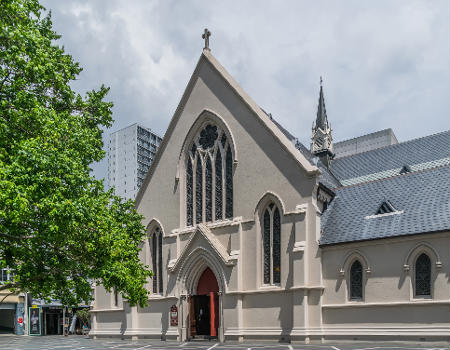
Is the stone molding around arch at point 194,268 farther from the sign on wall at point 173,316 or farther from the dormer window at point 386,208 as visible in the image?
the dormer window at point 386,208

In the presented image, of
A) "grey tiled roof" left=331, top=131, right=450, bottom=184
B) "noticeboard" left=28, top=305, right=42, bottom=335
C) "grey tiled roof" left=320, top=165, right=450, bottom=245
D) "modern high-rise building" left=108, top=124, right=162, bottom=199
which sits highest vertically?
"modern high-rise building" left=108, top=124, right=162, bottom=199

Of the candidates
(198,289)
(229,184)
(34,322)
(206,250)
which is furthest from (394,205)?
(34,322)

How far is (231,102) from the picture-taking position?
30.1m

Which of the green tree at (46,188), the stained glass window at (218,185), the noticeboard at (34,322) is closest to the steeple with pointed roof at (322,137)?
the stained glass window at (218,185)

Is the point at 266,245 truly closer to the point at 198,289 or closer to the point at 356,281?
the point at 356,281

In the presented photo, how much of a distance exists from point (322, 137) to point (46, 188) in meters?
34.5

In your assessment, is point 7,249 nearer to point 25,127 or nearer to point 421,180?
point 25,127

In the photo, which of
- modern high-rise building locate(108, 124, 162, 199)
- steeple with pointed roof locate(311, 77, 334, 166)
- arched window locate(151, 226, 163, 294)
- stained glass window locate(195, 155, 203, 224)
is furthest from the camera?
modern high-rise building locate(108, 124, 162, 199)

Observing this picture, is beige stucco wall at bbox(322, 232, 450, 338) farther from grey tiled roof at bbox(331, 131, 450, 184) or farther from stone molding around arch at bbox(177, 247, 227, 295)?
grey tiled roof at bbox(331, 131, 450, 184)

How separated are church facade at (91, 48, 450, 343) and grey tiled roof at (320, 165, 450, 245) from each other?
0.08 meters

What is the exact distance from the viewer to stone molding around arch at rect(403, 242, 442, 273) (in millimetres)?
21847

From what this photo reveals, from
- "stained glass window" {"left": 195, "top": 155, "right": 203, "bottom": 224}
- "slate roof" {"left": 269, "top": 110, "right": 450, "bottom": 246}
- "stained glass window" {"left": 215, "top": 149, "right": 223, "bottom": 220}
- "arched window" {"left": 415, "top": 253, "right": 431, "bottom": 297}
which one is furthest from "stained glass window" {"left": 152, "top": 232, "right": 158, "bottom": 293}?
"arched window" {"left": 415, "top": 253, "right": 431, "bottom": 297}

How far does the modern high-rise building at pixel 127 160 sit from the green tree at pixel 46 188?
4374 inches

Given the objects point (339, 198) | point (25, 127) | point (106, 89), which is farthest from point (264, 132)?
point (25, 127)
